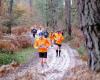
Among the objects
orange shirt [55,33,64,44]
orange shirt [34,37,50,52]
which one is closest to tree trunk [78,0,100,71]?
orange shirt [34,37,50,52]

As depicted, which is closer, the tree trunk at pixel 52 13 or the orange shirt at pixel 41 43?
the orange shirt at pixel 41 43

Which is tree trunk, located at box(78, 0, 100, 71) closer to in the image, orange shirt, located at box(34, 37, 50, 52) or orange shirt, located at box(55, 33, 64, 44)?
orange shirt, located at box(34, 37, 50, 52)

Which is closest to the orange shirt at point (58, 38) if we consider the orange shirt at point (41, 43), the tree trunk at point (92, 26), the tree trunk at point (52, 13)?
the orange shirt at point (41, 43)

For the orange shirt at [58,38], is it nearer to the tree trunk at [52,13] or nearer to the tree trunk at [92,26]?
the tree trunk at [92,26]

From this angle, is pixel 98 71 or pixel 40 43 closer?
pixel 98 71

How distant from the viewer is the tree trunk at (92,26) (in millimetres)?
9086

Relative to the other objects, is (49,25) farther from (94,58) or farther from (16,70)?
(94,58)

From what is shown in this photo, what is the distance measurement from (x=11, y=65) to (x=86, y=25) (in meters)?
6.59

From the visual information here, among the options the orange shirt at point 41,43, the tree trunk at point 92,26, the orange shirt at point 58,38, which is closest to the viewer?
the tree trunk at point 92,26

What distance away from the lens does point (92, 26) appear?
366 inches

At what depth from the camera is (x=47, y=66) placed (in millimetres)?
15492

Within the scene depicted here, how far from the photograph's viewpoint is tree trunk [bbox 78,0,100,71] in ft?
29.8

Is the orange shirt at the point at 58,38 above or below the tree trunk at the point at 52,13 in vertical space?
below

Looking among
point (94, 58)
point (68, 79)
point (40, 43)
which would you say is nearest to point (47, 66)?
point (40, 43)
